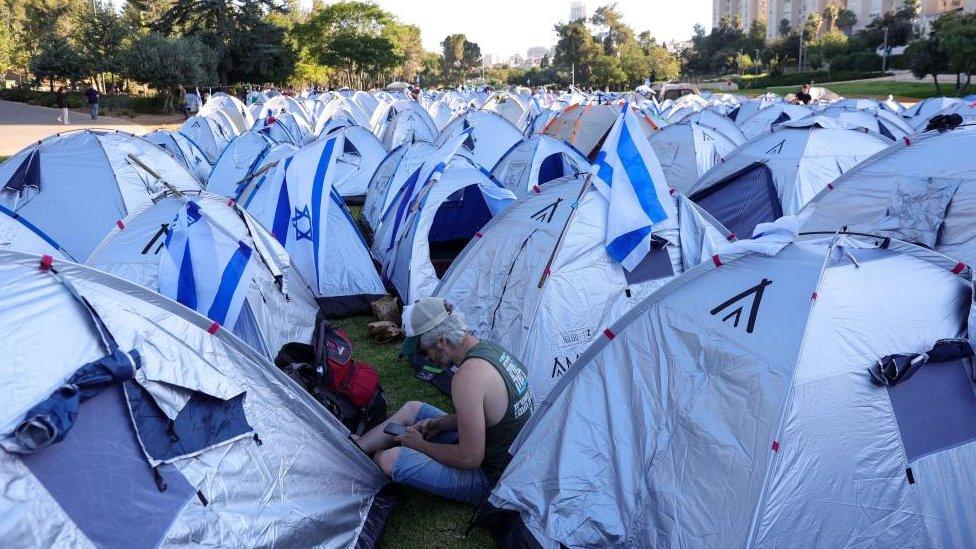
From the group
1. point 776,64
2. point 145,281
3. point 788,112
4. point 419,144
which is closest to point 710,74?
point 776,64

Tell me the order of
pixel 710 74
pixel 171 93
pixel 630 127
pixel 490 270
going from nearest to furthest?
1. pixel 630 127
2. pixel 490 270
3. pixel 171 93
4. pixel 710 74

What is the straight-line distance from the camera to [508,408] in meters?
3.73

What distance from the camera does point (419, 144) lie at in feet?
35.9

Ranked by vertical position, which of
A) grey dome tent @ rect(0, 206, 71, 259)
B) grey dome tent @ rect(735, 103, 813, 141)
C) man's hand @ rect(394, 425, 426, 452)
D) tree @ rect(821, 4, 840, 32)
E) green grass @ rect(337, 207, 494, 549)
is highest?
tree @ rect(821, 4, 840, 32)

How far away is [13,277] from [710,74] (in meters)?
86.1

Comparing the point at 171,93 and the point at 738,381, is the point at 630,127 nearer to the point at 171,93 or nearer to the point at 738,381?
the point at 738,381

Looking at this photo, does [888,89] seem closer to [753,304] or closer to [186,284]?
[753,304]

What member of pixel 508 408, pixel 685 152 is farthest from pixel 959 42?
pixel 508 408

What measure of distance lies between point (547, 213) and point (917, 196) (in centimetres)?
317

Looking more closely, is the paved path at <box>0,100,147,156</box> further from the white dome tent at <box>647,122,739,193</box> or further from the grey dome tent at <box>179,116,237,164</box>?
the white dome tent at <box>647,122,739,193</box>

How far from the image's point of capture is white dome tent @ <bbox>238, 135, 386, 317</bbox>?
6.80 metres

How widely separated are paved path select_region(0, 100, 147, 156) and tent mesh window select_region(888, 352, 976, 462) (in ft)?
69.2

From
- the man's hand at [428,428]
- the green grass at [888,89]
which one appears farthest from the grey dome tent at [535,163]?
the green grass at [888,89]

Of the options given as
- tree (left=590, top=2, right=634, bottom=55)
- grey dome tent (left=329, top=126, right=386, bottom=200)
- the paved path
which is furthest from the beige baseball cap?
tree (left=590, top=2, right=634, bottom=55)
